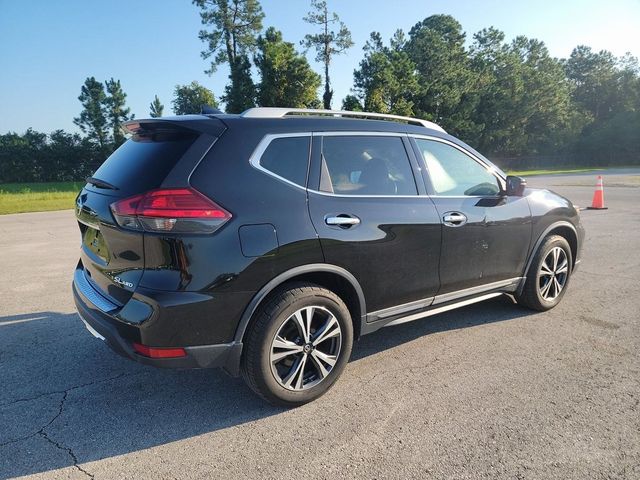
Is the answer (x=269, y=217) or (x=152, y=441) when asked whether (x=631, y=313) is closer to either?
(x=269, y=217)

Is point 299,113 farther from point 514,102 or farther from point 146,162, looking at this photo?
point 514,102

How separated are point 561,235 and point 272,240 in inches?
136

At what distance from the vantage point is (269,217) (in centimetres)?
271

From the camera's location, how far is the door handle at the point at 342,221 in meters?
2.95

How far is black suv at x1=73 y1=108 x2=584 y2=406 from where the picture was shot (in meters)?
2.53

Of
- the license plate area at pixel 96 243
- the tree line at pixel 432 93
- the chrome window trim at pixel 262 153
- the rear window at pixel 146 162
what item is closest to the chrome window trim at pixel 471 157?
the chrome window trim at pixel 262 153

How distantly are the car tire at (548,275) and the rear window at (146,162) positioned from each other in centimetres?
347

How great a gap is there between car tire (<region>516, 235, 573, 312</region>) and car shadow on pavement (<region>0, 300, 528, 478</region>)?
127 centimetres

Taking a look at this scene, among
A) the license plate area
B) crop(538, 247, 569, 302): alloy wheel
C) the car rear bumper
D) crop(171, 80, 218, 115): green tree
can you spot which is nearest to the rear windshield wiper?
the license plate area

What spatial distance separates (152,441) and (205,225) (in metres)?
1.29

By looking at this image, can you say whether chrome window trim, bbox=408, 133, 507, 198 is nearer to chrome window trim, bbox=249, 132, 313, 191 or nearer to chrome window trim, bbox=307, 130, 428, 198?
chrome window trim, bbox=307, 130, 428, 198

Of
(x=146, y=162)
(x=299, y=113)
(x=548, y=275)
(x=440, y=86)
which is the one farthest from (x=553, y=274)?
(x=440, y=86)

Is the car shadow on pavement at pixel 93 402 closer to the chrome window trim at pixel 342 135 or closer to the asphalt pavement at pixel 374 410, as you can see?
the asphalt pavement at pixel 374 410

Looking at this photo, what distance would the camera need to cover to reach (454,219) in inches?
143
